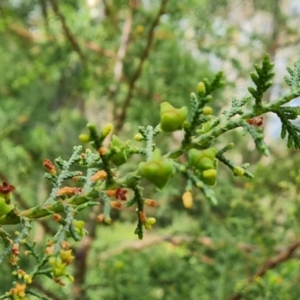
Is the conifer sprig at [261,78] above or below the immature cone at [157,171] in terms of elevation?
above

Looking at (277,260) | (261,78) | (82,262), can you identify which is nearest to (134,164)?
(82,262)

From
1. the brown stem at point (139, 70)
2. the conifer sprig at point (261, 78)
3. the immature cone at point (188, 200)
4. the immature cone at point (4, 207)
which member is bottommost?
the immature cone at point (188, 200)

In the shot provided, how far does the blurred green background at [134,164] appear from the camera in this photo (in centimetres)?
174

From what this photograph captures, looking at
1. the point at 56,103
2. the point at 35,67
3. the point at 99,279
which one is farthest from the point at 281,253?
the point at 56,103

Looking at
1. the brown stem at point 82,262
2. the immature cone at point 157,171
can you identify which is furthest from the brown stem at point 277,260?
the immature cone at point 157,171

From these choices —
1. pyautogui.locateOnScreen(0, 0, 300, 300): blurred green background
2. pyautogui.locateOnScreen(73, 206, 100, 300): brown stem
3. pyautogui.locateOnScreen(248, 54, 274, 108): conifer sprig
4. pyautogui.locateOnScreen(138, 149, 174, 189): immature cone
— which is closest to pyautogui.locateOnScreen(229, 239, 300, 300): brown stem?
pyautogui.locateOnScreen(0, 0, 300, 300): blurred green background

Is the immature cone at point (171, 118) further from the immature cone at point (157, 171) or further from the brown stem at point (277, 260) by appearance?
the brown stem at point (277, 260)

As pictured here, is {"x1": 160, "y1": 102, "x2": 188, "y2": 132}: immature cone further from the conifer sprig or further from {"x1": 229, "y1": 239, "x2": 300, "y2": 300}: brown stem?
{"x1": 229, "y1": 239, "x2": 300, "y2": 300}: brown stem

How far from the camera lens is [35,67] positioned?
226 centimetres

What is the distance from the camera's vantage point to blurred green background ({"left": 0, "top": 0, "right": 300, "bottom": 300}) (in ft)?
5.71

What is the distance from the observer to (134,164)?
233 cm

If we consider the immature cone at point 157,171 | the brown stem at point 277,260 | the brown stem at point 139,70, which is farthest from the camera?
the brown stem at point 139,70

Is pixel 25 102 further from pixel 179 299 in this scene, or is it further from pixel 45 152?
pixel 179 299

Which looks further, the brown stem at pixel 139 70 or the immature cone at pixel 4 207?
the brown stem at pixel 139 70
